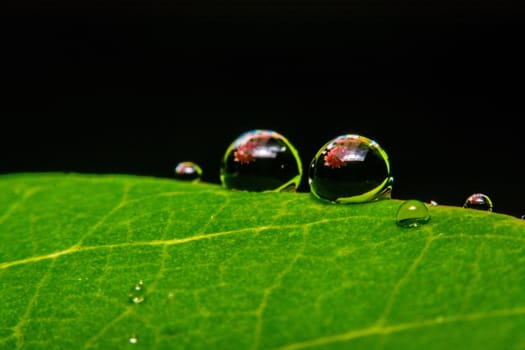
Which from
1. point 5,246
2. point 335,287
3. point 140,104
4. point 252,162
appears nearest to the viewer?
point 335,287

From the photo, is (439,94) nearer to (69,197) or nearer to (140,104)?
(140,104)

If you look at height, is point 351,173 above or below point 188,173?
above

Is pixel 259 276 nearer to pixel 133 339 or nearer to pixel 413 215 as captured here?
pixel 133 339

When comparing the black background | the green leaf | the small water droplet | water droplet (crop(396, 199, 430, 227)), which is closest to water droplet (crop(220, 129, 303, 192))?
the green leaf

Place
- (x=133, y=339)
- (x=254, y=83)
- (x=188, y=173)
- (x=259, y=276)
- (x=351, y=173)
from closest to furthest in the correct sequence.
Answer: (x=133, y=339) < (x=259, y=276) < (x=351, y=173) < (x=188, y=173) < (x=254, y=83)

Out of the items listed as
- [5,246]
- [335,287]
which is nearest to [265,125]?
[5,246]

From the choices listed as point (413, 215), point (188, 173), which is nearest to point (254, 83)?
point (188, 173)
